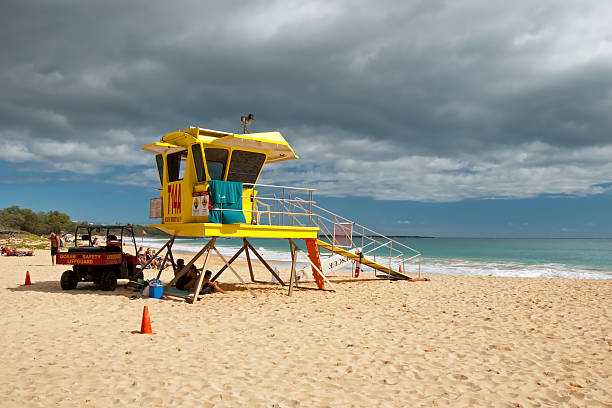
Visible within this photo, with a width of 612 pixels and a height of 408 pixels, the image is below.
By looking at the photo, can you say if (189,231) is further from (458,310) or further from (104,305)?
(458,310)

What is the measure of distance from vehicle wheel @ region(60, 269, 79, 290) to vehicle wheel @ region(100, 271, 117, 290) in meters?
0.98

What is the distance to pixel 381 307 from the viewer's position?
1238 centimetres

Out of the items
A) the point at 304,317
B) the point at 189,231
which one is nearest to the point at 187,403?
the point at 304,317

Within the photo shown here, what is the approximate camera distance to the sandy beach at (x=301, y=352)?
564 cm

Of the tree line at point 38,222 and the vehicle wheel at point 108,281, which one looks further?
the tree line at point 38,222

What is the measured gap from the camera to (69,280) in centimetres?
1425

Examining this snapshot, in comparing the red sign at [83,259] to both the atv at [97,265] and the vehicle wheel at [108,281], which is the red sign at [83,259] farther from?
the vehicle wheel at [108,281]

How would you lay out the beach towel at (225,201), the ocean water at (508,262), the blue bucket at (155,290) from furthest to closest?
the ocean water at (508,262)
the blue bucket at (155,290)
the beach towel at (225,201)

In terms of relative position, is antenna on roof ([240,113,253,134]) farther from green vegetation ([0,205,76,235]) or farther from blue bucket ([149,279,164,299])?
green vegetation ([0,205,76,235])

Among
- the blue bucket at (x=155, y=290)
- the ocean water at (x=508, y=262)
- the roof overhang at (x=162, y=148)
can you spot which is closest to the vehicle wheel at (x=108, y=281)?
the blue bucket at (x=155, y=290)

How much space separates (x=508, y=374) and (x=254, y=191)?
9.25 m

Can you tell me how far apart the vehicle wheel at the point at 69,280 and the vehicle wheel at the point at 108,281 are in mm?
976

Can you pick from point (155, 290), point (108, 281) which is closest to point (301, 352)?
point (155, 290)

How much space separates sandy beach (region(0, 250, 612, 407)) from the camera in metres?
5.64
